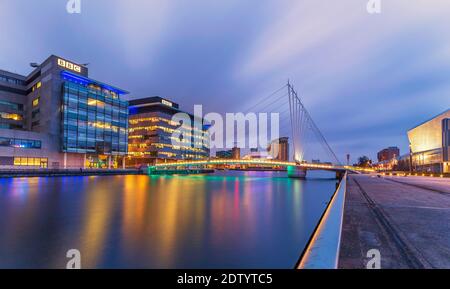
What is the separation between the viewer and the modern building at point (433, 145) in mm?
73250

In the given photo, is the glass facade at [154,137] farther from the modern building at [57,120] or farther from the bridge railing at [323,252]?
the bridge railing at [323,252]

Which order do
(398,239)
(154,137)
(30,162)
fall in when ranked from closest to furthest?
1. (398,239)
2. (30,162)
3. (154,137)

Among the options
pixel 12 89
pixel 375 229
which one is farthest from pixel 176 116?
pixel 375 229

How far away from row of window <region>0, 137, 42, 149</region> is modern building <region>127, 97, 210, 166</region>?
46.4 meters

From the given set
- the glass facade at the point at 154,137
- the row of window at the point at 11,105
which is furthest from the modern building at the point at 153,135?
the row of window at the point at 11,105

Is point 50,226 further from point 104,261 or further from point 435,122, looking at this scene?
point 435,122

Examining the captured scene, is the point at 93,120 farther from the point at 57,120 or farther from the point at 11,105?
the point at 11,105

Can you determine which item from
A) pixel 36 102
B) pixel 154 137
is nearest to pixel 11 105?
pixel 36 102

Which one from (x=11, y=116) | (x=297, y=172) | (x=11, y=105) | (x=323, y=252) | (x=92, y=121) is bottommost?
(x=297, y=172)

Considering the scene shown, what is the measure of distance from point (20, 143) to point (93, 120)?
777 inches

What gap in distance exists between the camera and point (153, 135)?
10888 cm

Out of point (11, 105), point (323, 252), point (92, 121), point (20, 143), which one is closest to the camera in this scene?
point (323, 252)
